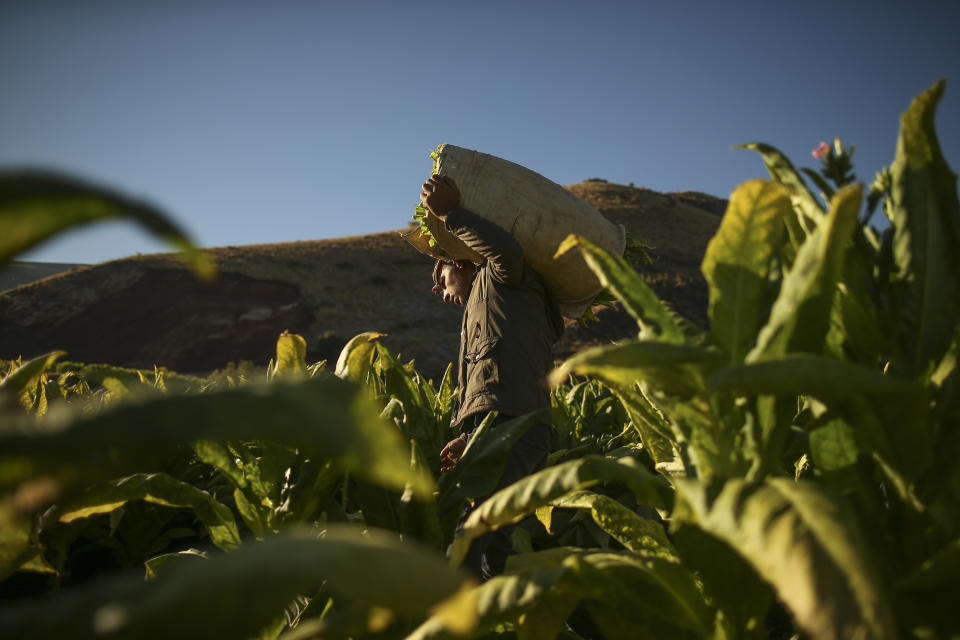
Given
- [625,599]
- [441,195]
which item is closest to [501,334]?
[441,195]

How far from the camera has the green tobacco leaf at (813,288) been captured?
2.71ft

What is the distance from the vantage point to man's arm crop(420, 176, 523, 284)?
8.74 feet

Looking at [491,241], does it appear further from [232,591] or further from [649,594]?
[232,591]

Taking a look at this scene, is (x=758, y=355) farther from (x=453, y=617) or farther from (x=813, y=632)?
(x=453, y=617)

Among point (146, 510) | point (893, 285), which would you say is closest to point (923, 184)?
point (893, 285)

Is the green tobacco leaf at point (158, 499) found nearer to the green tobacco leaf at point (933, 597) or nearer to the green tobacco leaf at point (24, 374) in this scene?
the green tobacco leaf at point (24, 374)

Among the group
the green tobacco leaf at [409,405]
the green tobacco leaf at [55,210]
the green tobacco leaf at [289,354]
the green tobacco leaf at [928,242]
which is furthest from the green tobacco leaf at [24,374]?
the green tobacco leaf at [928,242]

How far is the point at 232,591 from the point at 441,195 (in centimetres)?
245

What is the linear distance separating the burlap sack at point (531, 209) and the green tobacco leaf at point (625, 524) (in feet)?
5.46

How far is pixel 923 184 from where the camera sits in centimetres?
94

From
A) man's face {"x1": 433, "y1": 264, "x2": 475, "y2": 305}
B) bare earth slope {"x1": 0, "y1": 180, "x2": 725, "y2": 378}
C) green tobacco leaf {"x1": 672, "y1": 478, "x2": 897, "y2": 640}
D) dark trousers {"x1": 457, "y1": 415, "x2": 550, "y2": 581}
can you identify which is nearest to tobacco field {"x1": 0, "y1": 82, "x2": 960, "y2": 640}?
green tobacco leaf {"x1": 672, "y1": 478, "x2": 897, "y2": 640}

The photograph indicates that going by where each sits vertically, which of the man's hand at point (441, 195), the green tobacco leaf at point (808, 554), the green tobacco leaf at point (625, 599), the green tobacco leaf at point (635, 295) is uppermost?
the man's hand at point (441, 195)

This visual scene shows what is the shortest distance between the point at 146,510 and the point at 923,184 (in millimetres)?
2367

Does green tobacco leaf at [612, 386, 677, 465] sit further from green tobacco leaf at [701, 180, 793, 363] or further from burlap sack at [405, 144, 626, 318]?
burlap sack at [405, 144, 626, 318]
